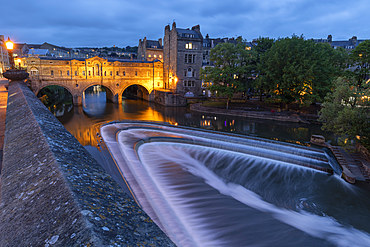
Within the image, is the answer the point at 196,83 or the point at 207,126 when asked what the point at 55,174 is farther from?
the point at 196,83

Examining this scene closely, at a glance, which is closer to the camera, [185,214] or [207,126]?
[185,214]

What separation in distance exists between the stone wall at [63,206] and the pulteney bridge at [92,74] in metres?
48.0

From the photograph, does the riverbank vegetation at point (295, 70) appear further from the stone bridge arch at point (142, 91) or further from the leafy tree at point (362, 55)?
the stone bridge arch at point (142, 91)

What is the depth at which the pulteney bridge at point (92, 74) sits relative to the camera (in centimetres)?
4425

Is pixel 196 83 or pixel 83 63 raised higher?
pixel 83 63

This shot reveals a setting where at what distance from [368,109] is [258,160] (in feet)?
30.7

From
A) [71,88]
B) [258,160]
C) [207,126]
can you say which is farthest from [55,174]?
[71,88]

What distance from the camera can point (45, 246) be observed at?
6.09 feet

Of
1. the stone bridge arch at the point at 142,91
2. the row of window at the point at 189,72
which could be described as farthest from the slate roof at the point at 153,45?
the row of window at the point at 189,72

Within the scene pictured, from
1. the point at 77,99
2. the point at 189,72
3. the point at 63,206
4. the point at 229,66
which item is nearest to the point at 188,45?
the point at 189,72

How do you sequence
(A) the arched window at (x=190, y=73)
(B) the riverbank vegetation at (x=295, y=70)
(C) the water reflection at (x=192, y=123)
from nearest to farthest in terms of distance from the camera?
(C) the water reflection at (x=192, y=123)
(B) the riverbank vegetation at (x=295, y=70)
(A) the arched window at (x=190, y=73)

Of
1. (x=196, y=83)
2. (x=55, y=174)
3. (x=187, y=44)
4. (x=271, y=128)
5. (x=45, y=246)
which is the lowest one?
(x=271, y=128)

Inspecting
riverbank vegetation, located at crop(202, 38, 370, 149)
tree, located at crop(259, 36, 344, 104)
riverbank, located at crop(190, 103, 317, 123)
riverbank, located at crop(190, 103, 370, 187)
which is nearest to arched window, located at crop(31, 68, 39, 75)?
riverbank, located at crop(190, 103, 317, 123)

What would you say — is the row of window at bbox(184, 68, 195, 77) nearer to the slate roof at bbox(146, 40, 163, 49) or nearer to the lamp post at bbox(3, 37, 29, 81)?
the slate roof at bbox(146, 40, 163, 49)
